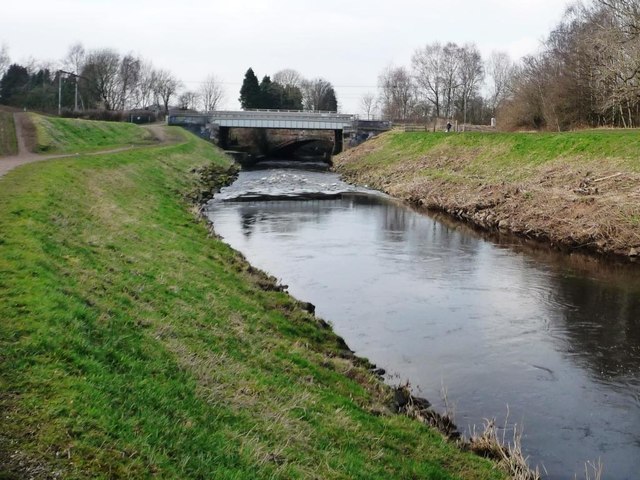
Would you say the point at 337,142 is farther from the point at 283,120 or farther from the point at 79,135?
the point at 79,135

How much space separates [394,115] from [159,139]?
59.9m

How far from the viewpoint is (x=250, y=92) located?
A: 4481 inches

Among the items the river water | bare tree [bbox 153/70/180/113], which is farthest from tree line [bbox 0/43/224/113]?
the river water

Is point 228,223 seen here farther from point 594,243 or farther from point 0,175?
point 594,243

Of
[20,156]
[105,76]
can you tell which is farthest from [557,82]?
[105,76]

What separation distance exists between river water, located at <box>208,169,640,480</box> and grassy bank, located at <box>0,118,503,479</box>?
1618 millimetres

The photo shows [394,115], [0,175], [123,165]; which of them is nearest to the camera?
[0,175]

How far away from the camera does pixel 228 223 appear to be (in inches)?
1111

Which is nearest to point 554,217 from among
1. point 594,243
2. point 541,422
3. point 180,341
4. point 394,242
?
point 594,243

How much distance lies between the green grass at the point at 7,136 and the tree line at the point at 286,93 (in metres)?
69.2

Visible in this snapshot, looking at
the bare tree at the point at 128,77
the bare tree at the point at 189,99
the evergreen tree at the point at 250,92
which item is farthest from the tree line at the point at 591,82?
the bare tree at the point at 189,99

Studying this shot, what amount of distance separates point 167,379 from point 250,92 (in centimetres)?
11095

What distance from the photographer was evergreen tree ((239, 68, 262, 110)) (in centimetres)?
11312

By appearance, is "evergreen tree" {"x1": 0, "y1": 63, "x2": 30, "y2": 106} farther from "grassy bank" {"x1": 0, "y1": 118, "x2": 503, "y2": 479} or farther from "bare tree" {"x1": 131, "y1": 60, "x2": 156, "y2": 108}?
"grassy bank" {"x1": 0, "y1": 118, "x2": 503, "y2": 479}
